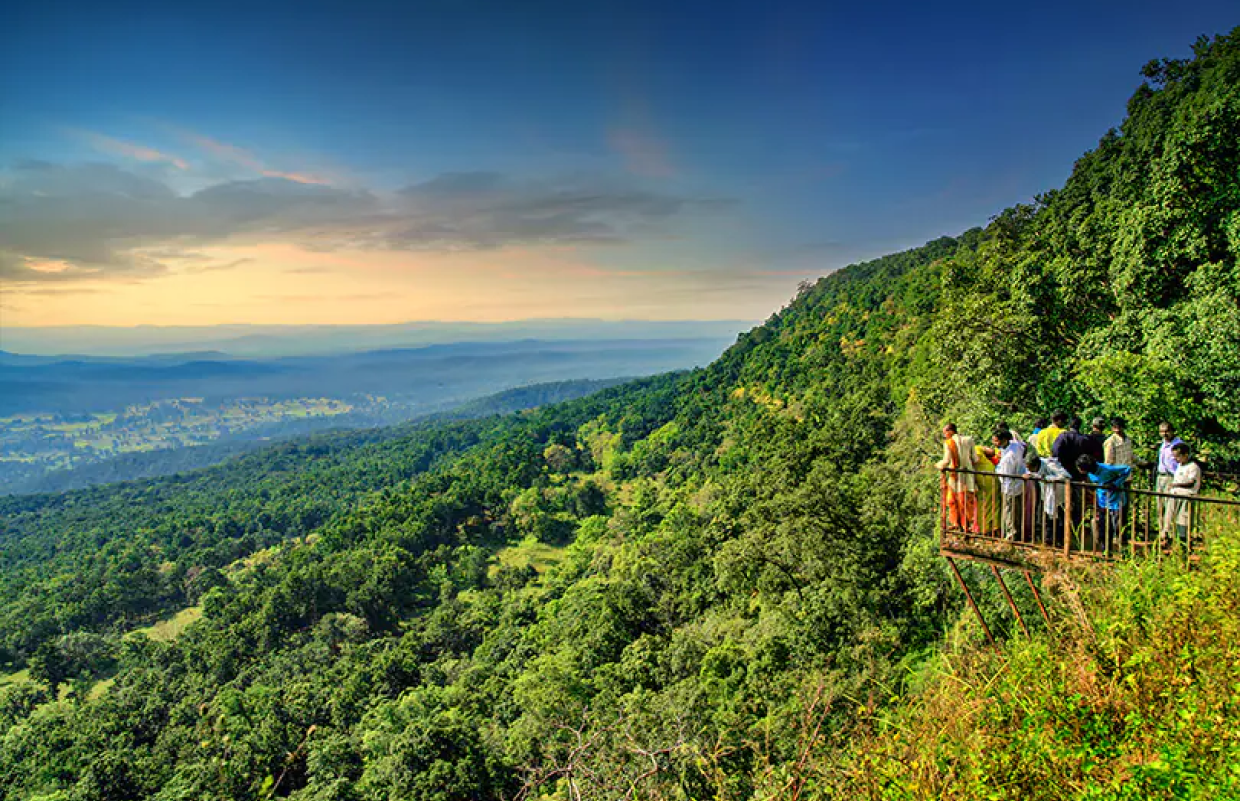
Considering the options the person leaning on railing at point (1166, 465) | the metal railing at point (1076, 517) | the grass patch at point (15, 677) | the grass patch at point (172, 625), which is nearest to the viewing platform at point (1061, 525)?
the metal railing at point (1076, 517)

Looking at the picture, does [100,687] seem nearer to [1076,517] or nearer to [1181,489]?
[1076,517]

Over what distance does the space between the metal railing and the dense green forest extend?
0.51 m

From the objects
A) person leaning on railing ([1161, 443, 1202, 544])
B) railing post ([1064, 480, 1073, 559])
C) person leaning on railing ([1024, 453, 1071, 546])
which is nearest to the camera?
railing post ([1064, 480, 1073, 559])

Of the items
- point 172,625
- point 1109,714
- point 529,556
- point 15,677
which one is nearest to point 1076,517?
point 1109,714

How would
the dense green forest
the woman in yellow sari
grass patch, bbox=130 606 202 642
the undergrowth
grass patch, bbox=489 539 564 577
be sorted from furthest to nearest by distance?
grass patch, bbox=489 539 564 577 → grass patch, bbox=130 606 202 642 → the woman in yellow sari → the dense green forest → the undergrowth

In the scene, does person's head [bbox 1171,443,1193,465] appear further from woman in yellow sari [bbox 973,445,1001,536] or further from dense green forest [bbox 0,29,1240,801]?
woman in yellow sari [bbox 973,445,1001,536]

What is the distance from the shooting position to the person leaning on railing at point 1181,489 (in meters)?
6.61

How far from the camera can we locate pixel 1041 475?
723 centimetres

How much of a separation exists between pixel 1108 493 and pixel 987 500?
1.26 metres

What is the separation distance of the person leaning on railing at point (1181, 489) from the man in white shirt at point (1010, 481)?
4.74ft

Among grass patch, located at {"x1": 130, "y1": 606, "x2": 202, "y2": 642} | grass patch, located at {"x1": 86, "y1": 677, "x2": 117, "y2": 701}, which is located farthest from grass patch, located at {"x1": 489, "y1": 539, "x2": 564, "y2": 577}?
grass patch, located at {"x1": 86, "y1": 677, "x2": 117, "y2": 701}

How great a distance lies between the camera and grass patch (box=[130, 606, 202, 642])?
178 ft

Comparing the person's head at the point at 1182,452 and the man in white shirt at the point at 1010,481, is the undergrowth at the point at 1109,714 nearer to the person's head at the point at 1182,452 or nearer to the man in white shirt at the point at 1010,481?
the person's head at the point at 1182,452

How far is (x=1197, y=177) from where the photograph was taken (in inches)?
392
